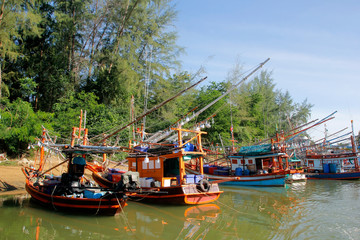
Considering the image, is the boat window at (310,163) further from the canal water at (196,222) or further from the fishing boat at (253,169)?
the canal water at (196,222)

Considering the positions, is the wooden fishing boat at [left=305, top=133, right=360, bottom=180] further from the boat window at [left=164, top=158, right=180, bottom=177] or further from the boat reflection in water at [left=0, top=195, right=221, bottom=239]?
the boat reflection in water at [left=0, top=195, right=221, bottom=239]

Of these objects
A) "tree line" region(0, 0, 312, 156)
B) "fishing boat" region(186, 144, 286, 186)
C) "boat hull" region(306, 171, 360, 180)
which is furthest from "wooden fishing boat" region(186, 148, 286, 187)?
"boat hull" region(306, 171, 360, 180)

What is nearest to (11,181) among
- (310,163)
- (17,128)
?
(17,128)

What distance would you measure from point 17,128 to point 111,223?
13780mm

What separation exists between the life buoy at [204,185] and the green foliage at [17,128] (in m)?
13.2

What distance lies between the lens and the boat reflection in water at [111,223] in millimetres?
8227

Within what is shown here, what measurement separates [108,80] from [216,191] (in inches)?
693

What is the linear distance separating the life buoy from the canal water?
0.82 metres

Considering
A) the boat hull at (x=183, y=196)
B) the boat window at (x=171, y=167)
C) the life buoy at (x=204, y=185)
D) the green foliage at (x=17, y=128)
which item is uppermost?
the green foliage at (x=17, y=128)

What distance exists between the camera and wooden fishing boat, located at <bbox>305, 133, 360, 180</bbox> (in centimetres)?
2440

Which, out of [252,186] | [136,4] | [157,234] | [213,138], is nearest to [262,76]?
[213,138]

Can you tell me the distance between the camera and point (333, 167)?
26.0 meters

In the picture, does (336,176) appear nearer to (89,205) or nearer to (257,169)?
(257,169)

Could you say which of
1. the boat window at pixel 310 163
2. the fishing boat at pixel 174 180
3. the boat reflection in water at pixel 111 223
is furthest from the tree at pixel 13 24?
the boat window at pixel 310 163
